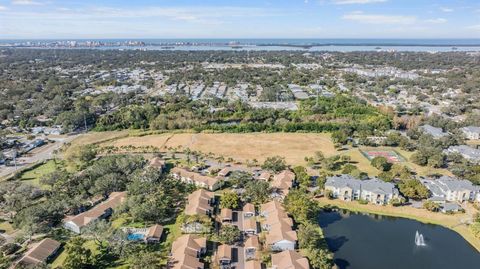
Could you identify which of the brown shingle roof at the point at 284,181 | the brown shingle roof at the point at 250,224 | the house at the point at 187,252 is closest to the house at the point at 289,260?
the brown shingle roof at the point at 250,224

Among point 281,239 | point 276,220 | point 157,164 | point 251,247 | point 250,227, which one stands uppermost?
point 157,164

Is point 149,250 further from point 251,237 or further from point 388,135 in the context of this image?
point 388,135

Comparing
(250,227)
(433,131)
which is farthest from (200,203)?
(433,131)

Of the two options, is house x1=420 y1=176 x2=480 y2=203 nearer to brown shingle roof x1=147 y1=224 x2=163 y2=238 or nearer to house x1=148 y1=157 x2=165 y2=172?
brown shingle roof x1=147 y1=224 x2=163 y2=238

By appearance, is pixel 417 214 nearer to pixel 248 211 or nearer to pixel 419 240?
pixel 419 240

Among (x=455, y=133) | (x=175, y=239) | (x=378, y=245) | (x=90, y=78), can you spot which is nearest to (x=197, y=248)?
(x=175, y=239)
